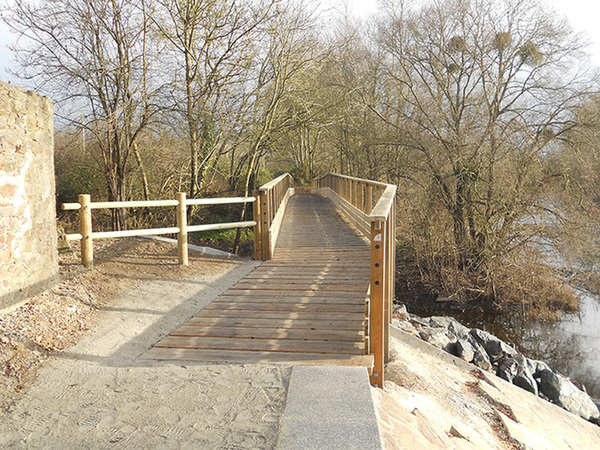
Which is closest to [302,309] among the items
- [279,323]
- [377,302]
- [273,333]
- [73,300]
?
[279,323]

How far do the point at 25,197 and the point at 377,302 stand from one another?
397 cm

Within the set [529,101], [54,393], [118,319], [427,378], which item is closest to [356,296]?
[427,378]

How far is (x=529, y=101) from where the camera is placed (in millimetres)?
17781

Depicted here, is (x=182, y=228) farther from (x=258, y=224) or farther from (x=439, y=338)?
(x=439, y=338)

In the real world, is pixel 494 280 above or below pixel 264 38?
below

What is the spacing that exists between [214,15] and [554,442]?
11741 mm

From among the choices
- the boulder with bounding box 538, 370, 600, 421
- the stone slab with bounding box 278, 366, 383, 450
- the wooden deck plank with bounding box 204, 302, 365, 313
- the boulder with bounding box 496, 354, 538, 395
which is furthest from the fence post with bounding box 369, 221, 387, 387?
the boulder with bounding box 538, 370, 600, 421

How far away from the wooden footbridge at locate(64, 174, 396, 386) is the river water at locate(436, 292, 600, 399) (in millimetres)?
6754

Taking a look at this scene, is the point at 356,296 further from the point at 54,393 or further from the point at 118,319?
the point at 54,393

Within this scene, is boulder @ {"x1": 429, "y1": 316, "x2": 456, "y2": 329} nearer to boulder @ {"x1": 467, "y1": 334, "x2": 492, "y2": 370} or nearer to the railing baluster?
boulder @ {"x1": 467, "y1": 334, "x2": 492, "y2": 370}

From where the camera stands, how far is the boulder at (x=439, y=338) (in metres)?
9.38

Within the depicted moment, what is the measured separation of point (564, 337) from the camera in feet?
47.7

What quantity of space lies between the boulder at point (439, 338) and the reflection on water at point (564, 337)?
13.7 ft

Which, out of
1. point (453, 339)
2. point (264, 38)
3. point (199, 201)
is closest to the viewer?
point (199, 201)
